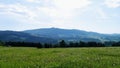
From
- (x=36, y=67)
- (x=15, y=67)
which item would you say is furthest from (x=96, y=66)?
(x=15, y=67)

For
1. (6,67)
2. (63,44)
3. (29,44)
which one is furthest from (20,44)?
(6,67)

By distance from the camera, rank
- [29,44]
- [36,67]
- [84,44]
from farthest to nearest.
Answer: [29,44], [84,44], [36,67]

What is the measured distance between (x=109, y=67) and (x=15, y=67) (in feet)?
15.0

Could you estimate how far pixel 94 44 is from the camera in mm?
150750

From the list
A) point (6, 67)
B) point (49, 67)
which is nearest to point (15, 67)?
point (6, 67)

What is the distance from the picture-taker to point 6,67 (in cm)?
1401

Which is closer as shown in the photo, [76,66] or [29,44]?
[76,66]

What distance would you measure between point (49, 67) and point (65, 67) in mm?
790

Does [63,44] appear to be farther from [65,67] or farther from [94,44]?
[65,67]

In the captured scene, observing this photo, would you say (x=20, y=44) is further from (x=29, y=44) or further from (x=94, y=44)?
(x=94, y=44)

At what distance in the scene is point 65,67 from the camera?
1388 centimetres

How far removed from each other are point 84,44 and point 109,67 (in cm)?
13656

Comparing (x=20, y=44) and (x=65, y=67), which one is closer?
(x=65, y=67)

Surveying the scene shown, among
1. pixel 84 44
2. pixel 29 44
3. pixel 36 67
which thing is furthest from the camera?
pixel 29 44
